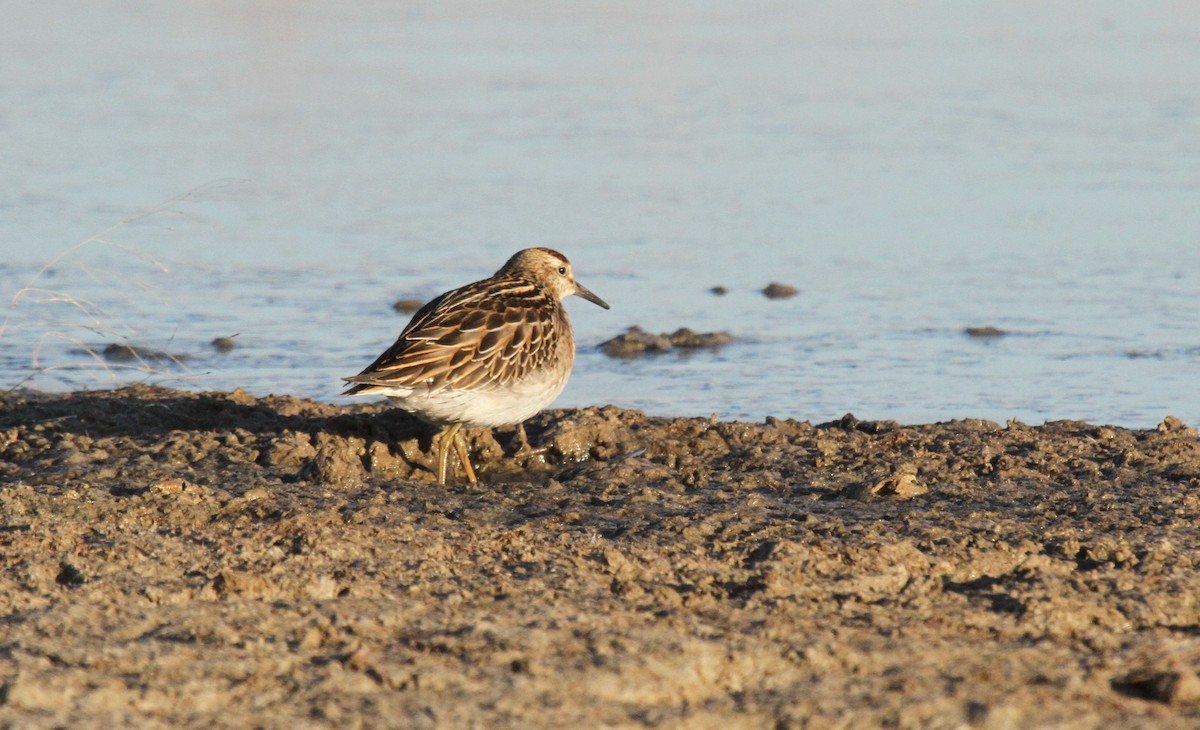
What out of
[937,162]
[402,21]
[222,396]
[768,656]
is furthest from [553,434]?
[402,21]

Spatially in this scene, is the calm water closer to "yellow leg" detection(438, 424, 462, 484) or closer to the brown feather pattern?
the brown feather pattern

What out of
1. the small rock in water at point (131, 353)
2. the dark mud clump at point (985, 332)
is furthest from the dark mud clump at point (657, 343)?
the small rock in water at point (131, 353)

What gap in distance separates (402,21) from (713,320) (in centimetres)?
1393

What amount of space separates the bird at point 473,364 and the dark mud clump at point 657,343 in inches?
97.5

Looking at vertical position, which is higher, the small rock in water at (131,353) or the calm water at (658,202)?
the calm water at (658,202)

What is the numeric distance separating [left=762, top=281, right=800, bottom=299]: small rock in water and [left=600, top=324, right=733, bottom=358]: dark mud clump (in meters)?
0.99

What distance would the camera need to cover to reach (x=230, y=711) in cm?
398

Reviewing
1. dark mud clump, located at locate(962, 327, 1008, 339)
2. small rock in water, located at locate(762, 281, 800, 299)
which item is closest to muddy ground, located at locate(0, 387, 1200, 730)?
dark mud clump, located at locate(962, 327, 1008, 339)

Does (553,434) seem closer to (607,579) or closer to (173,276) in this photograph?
(607,579)

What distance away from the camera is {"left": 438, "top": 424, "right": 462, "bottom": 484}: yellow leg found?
6.92 meters

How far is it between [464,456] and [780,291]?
456cm

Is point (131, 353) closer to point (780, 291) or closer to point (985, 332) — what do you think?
A: point (780, 291)

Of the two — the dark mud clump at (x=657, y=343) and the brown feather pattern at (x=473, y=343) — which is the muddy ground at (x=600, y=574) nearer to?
the brown feather pattern at (x=473, y=343)

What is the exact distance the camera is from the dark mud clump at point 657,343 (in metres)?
10.0
